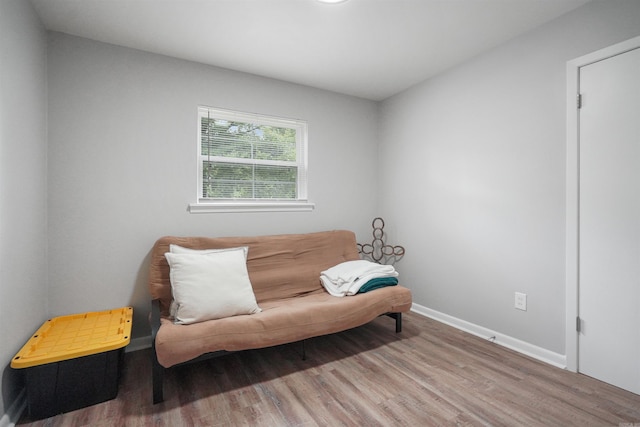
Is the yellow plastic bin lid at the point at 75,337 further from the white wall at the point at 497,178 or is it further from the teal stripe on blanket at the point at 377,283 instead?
the white wall at the point at 497,178

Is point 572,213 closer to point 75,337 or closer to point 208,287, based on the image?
point 208,287

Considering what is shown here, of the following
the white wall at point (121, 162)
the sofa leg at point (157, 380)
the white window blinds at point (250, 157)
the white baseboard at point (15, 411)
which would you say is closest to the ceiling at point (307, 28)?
the white wall at point (121, 162)

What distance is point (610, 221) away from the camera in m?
1.91

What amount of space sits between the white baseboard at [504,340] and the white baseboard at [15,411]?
3.20 metres

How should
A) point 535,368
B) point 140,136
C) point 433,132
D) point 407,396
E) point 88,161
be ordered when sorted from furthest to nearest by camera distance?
point 433,132, point 140,136, point 88,161, point 535,368, point 407,396

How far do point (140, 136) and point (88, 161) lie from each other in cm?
42

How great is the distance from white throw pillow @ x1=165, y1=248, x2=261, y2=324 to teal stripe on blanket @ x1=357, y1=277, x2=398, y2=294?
36.5 inches

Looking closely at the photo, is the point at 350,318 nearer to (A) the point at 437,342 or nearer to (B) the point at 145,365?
(A) the point at 437,342

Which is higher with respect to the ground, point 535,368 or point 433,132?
point 433,132

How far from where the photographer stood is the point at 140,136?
98.8 inches

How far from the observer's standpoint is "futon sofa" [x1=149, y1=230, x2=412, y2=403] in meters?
1.83

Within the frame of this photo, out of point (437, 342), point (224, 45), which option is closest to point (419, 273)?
point (437, 342)

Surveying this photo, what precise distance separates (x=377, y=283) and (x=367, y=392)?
96 cm

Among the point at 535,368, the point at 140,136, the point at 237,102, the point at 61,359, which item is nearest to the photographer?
the point at 61,359
